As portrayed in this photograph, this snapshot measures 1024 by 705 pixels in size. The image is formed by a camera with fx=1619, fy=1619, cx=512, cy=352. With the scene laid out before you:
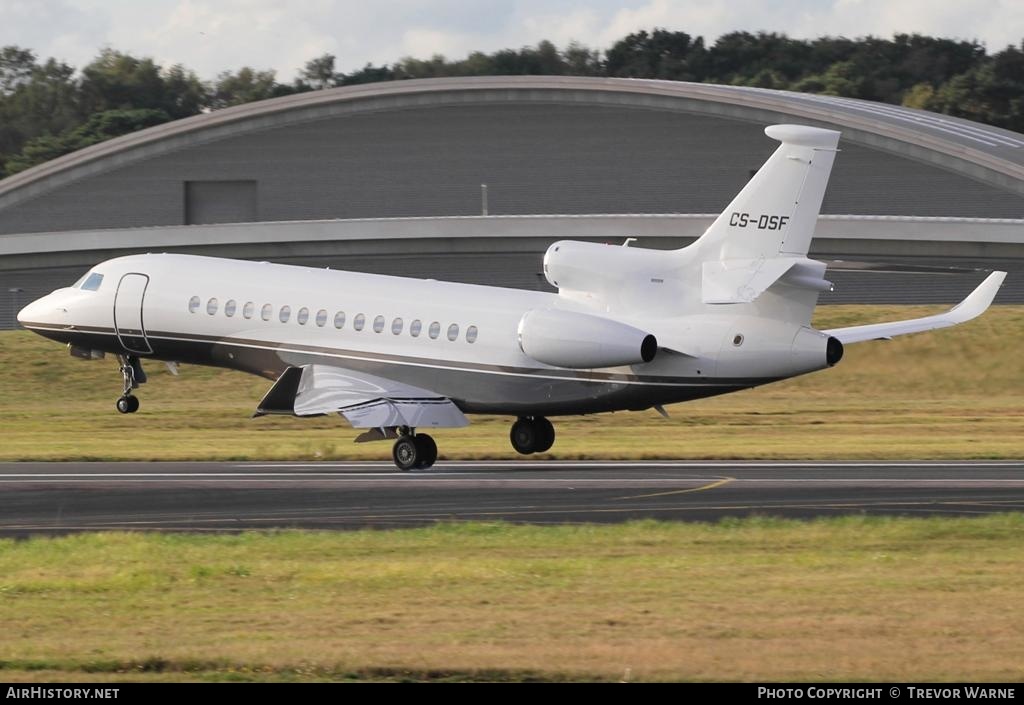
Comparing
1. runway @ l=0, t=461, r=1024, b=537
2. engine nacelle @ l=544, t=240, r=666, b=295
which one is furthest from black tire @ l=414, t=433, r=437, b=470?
engine nacelle @ l=544, t=240, r=666, b=295

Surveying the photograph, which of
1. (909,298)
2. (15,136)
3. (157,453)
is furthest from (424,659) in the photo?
(15,136)

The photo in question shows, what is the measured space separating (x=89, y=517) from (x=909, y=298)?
42165 millimetres

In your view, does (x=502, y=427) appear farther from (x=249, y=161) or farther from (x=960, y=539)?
(x=249, y=161)

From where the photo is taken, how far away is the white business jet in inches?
1098

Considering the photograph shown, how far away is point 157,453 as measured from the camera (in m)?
32.8

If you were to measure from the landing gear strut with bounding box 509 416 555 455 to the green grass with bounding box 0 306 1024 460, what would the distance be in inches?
24.1

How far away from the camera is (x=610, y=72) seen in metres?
122

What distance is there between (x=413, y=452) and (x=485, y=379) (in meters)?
1.93

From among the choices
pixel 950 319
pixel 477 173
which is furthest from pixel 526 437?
pixel 477 173

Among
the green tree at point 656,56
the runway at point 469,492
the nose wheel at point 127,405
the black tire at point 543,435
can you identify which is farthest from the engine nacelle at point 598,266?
the green tree at point 656,56

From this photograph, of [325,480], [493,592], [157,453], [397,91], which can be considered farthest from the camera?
[397,91]

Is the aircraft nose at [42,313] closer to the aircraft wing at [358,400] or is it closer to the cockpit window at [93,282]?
the cockpit window at [93,282]

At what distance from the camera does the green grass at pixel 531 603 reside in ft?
41.9

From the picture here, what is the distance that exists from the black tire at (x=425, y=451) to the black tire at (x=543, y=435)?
2.80 m
